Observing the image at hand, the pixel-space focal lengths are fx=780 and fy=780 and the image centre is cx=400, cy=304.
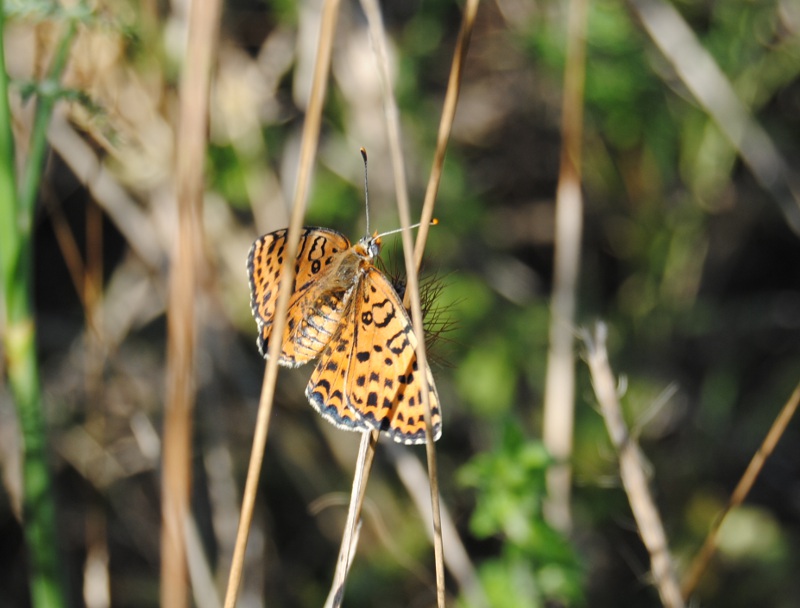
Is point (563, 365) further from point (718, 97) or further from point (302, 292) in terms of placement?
point (718, 97)

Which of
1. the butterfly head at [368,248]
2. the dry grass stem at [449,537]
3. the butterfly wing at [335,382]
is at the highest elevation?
the butterfly head at [368,248]

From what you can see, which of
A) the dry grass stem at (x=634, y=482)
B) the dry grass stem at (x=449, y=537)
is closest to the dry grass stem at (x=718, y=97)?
the dry grass stem at (x=634, y=482)

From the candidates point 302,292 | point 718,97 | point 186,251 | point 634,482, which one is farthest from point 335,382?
point 718,97

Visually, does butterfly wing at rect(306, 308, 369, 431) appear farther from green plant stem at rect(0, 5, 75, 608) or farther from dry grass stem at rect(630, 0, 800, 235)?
dry grass stem at rect(630, 0, 800, 235)

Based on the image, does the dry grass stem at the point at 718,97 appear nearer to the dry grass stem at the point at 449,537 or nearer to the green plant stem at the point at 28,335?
the dry grass stem at the point at 449,537

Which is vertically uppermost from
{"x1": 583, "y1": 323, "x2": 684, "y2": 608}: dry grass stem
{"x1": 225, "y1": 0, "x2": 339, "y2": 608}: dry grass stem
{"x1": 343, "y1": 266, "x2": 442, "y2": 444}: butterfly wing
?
{"x1": 225, "y1": 0, "x2": 339, "y2": 608}: dry grass stem

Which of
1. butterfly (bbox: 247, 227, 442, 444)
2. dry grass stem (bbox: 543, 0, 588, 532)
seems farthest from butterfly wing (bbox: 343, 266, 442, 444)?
dry grass stem (bbox: 543, 0, 588, 532)

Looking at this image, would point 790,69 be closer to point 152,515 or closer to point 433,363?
point 433,363
